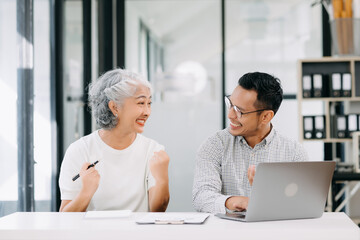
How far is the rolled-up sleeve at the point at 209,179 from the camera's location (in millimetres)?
2119

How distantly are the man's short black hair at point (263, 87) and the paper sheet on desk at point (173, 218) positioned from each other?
716mm

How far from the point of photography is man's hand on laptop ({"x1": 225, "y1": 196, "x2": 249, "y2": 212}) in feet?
6.55

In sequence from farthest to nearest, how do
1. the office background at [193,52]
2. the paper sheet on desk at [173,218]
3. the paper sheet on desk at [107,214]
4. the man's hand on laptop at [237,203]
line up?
the office background at [193,52] → the man's hand on laptop at [237,203] → the paper sheet on desk at [107,214] → the paper sheet on desk at [173,218]

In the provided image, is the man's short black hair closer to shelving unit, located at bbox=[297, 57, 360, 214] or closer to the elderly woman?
the elderly woman

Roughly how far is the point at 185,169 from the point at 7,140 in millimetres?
2496

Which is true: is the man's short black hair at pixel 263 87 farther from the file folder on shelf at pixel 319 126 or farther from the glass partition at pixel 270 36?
the glass partition at pixel 270 36

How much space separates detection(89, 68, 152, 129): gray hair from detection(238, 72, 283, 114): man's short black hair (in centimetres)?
45

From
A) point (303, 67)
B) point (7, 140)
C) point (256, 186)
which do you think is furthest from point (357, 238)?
point (303, 67)

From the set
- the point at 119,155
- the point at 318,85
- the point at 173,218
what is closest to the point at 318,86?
the point at 318,85

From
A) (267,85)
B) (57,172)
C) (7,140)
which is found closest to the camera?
(267,85)

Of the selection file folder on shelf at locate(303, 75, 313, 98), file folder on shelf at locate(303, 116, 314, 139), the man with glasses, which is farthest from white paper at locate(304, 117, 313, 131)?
the man with glasses

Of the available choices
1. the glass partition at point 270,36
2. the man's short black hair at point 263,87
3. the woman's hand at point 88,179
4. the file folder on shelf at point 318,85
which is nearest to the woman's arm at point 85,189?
the woman's hand at point 88,179

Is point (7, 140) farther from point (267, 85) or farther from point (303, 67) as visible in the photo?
point (303, 67)

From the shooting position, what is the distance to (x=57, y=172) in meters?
3.67
